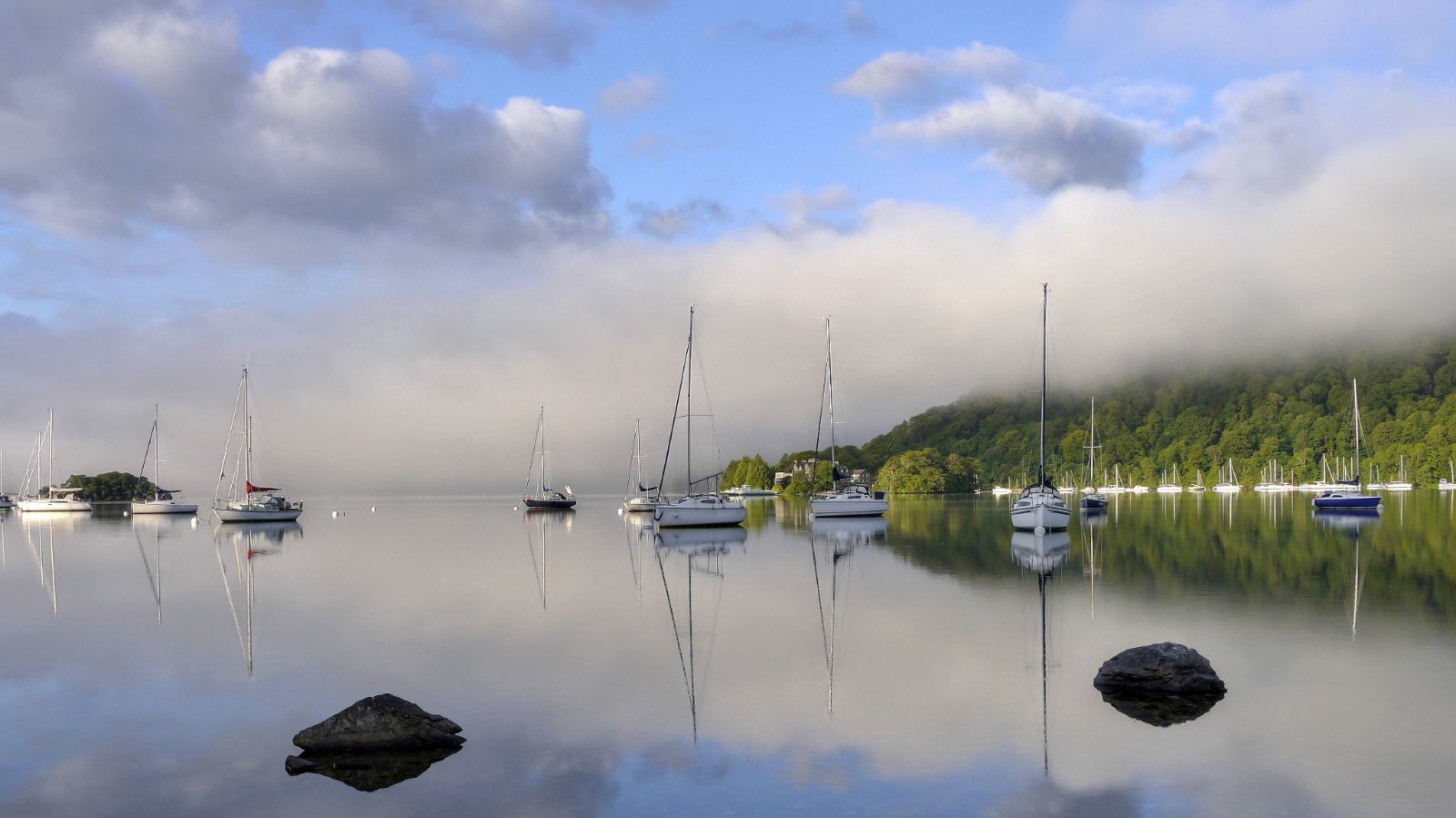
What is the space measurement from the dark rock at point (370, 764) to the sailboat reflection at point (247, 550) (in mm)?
7482

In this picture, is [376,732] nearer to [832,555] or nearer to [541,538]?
[832,555]

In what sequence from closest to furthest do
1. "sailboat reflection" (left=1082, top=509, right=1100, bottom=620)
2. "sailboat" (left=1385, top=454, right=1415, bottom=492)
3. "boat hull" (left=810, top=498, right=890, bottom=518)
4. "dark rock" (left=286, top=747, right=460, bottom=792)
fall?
1. "dark rock" (left=286, top=747, right=460, bottom=792)
2. "sailboat reflection" (left=1082, top=509, right=1100, bottom=620)
3. "boat hull" (left=810, top=498, right=890, bottom=518)
4. "sailboat" (left=1385, top=454, right=1415, bottom=492)

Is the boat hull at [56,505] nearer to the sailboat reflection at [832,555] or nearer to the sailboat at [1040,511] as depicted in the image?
the sailboat reflection at [832,555]

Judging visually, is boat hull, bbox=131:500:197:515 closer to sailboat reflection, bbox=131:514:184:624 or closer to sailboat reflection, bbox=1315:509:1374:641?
sailboat reflection, bbox=131:514:184:624

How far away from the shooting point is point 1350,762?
1228 centimetres

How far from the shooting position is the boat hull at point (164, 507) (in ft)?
351

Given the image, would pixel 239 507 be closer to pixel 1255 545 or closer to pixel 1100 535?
pixel 1100 535

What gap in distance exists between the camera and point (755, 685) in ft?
57.6

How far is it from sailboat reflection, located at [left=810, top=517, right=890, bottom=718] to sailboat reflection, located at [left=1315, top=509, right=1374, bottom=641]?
10885 mm

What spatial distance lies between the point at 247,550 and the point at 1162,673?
49.8m

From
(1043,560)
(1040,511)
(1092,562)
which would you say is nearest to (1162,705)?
(1092,562)

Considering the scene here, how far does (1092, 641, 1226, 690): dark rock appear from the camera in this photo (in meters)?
15.9

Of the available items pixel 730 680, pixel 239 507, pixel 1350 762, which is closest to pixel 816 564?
pixel 730 680

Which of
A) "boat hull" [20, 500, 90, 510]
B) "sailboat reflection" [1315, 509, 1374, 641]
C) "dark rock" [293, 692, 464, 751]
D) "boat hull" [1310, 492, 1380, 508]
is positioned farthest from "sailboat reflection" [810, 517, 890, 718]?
"boat hull" [20, 500, 90, 510]
